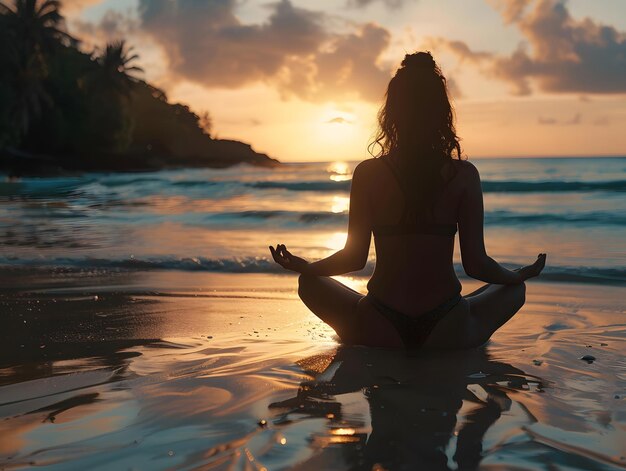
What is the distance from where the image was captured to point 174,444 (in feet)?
7.50

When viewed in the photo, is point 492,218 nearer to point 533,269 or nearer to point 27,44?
point 533,269

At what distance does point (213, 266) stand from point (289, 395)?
461 cm

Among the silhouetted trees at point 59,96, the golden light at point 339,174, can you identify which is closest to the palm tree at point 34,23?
the silhouetted trees at point 59,96

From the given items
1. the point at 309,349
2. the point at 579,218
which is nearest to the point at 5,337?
the point at 309,349

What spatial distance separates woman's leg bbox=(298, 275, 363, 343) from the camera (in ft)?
11.8

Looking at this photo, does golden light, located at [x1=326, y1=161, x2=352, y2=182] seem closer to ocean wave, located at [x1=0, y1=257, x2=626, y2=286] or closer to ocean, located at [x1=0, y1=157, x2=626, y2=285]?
ocean, located at [x1=0, y1=157, x2=626, y2=285]

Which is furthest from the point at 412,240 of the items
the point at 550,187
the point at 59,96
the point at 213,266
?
the point at 59,96

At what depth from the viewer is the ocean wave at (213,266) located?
6777mm

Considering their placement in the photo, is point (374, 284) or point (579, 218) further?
point (579, 218)

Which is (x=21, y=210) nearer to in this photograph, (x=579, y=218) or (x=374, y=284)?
(x=579, y=218)

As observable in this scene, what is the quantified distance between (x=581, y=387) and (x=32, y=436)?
218cm

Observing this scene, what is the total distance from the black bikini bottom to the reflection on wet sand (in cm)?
12

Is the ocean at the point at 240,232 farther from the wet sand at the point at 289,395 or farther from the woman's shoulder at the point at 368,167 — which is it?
the woman's shoulder at the point at 368,167

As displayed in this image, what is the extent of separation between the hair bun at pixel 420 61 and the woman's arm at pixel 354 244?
1.60 feet
